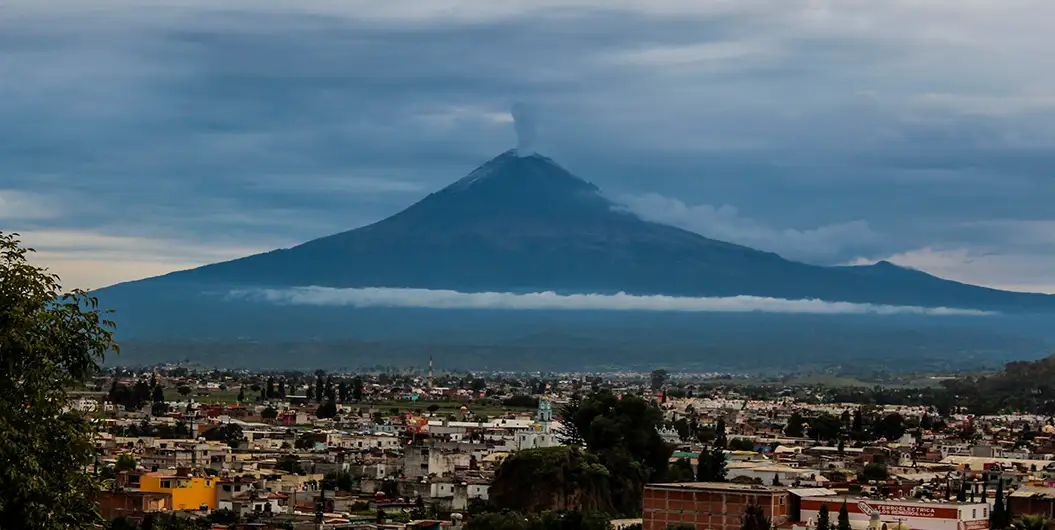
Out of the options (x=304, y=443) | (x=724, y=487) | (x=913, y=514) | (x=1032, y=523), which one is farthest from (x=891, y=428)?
(x=913, y=514)

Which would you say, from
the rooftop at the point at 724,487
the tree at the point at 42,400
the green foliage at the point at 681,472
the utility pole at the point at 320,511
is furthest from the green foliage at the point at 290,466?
the tree at the point at 42,400

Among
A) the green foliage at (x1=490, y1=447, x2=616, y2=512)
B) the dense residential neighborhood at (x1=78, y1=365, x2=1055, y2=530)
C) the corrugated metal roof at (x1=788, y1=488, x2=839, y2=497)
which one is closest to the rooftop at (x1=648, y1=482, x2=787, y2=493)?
the dense residential neighborhood at (x1=78, y1=365, x2=1055, y2=530)

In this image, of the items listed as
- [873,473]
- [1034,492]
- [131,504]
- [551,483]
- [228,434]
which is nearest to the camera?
[1034,492]

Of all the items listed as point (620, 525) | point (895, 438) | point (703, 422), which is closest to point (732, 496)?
point (620, 525)

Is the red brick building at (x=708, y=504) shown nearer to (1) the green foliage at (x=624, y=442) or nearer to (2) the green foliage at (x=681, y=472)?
(2) the green foliage at (x=681, y=472)

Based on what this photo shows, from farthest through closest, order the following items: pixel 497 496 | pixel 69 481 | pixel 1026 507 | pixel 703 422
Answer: pixel 703 422 → pixel 497 496 → pixel 1026 507 → pixel 69 481

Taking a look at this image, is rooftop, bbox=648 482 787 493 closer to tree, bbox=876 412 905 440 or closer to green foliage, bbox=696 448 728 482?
green foliage, bbox=696 448 728 482

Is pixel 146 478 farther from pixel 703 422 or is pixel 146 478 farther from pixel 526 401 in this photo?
pixel 526 401

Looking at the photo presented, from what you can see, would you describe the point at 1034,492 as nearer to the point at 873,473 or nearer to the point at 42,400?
the point at 873,473
